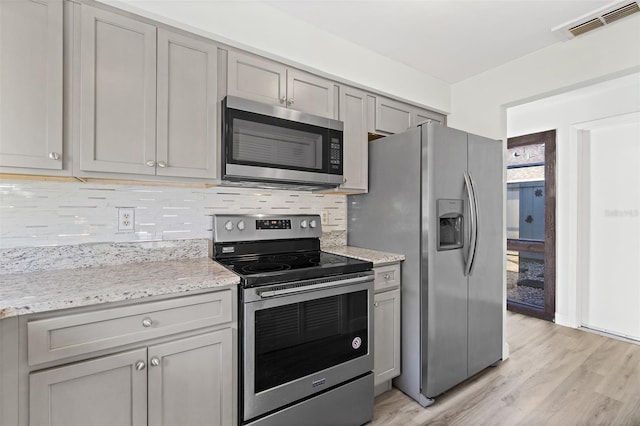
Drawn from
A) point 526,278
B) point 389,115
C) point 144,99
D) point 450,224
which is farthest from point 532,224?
point 144,99

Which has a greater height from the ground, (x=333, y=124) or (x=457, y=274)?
(x=333, y=124)

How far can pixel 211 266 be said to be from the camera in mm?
1702

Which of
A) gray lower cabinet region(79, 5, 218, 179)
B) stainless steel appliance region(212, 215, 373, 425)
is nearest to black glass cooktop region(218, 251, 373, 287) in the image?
stainless steel appliance region(212, 215, 373, 425)

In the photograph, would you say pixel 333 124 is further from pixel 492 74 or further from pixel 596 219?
pixel 596 219

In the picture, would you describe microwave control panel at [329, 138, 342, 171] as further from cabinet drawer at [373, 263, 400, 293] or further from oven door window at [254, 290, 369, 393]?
oven door window at [254, 290, 369, 393]

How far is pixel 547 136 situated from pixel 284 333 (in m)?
3.73

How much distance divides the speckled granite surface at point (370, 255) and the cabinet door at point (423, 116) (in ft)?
4.02

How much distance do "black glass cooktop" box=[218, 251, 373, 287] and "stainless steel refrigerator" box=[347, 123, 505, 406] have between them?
0.45 meters

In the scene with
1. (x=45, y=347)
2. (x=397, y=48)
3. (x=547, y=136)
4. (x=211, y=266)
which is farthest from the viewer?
(x=547, y=136)

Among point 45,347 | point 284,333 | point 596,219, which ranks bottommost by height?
point 284,333

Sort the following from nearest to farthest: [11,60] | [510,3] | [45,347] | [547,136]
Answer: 1. [45,347]
2. [11,60]
3. [510,3]
4. [547,136]

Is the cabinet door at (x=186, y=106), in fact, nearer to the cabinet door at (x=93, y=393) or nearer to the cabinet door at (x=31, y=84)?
the cabinet door at (x=31, y=84)

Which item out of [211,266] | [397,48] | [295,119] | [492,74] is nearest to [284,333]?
[211,266]

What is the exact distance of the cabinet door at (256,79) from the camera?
1.81 meters
